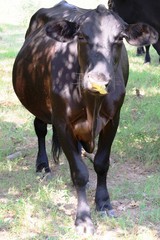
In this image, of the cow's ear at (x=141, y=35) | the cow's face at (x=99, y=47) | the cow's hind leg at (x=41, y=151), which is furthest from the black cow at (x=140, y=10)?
the cow's face at (x=99, y=47)

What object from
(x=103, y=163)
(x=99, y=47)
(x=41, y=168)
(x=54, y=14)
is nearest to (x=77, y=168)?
(x=103, y=163)

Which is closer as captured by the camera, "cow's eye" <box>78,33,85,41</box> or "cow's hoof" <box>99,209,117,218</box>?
"cow's eye" <box>78,33,85,41</box>

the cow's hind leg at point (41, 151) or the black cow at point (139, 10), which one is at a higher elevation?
the black cow at point (139, 10)

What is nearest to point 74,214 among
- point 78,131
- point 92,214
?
point 92,214

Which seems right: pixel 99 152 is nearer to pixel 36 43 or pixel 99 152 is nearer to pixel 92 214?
pixel 92 214

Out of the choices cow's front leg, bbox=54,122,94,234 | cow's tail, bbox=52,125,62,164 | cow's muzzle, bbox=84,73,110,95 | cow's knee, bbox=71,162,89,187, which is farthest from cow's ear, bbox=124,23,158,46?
cow's tail, bbox=52,125,62,164

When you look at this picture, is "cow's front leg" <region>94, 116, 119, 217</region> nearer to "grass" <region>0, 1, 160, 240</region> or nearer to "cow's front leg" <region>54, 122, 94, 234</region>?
"grass" <region>0, 1, 160, 240</region>

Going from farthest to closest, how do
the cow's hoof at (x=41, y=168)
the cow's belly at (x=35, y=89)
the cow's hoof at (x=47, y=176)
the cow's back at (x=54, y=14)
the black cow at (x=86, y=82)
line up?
the cow's hoof at (x=41, y=168) → the cow's hoof at (x=47, y=176) → the cow's back at (x=54, y=14) → the cow's belly at (x=35, y=89) → the black cow at (x=86, y=82)

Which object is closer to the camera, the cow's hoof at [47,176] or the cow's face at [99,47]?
the cow's face at [99,47]

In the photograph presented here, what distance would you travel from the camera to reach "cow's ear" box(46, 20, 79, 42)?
4.10 meters

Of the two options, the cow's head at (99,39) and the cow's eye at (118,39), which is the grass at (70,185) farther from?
the cow's eye at (118,39)

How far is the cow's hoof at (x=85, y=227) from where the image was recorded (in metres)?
4.19

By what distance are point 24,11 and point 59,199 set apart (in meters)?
17.9

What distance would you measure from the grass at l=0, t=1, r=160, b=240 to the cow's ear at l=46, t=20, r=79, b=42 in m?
1.52
